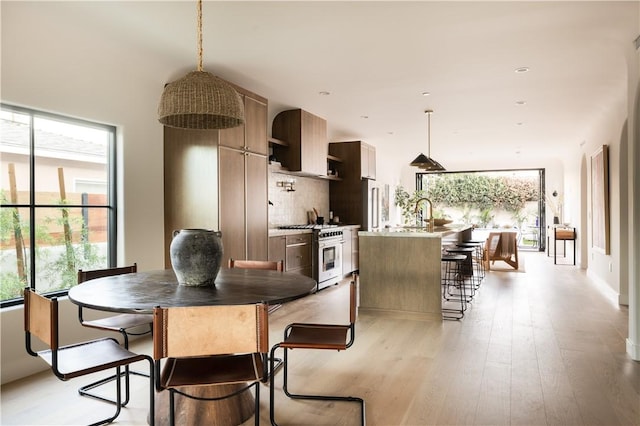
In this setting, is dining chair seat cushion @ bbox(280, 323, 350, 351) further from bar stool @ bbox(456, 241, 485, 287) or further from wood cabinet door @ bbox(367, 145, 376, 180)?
wood cabinet door @ bbox(367, 145, 376, 180)

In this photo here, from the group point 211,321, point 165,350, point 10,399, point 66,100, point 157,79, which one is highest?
point 157,79

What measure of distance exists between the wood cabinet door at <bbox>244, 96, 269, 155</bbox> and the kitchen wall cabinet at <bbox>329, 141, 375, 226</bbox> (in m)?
3.13

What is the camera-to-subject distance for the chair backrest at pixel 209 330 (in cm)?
168

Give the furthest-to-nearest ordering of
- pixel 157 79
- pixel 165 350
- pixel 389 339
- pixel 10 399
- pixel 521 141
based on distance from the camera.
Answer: pixel 521 141 < pixel 157 79 < pixel 389 339 < pixel 10 399 < pixel 165 350

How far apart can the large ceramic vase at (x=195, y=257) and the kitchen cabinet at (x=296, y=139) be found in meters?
3.90

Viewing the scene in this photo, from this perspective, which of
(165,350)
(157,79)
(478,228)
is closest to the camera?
(165,350)

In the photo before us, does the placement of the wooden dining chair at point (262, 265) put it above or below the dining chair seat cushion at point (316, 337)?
above

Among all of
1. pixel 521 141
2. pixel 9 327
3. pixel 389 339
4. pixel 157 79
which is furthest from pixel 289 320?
pixel 521 141

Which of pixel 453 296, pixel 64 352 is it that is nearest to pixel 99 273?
pixel 64 352

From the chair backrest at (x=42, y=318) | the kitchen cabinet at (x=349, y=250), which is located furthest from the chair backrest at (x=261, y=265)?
the kitchen cabinet at (x=349, y=250)

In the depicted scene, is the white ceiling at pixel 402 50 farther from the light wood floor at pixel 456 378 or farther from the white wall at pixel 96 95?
the light wood floor at pixel 456 378

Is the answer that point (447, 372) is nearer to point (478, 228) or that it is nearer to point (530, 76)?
point (530, 76)

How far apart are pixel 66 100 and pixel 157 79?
0.97m

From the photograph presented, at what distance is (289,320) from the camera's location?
4574 mm
